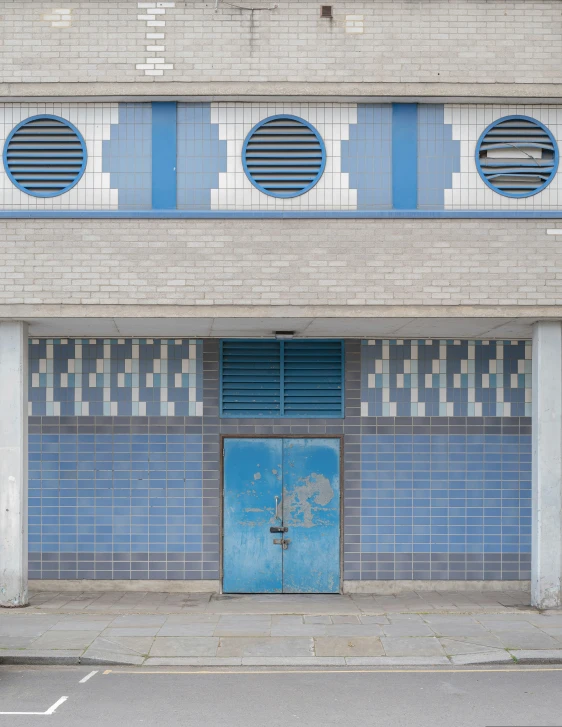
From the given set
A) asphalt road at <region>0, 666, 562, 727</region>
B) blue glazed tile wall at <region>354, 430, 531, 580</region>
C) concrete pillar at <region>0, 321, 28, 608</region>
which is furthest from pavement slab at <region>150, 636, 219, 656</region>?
blue glazed tile wall at <region>354, 430, 531, 580</region>

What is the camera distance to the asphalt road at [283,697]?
287 inches

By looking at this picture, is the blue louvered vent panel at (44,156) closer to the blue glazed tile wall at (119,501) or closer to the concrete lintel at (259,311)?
the concrete lintel at (259,311)

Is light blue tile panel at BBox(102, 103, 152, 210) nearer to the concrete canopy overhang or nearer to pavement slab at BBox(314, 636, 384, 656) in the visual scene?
the concrete canopy overhang

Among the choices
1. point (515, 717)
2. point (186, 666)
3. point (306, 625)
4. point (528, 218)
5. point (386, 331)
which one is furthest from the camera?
point (386, 331)

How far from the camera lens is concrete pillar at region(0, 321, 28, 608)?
440 inches

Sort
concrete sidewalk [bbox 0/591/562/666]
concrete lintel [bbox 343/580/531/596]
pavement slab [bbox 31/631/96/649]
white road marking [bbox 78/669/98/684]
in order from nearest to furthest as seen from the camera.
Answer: white road marking [bbox 78/669/98/684]
concrete sidewalk [bbox 0/591/562/666]
pavement slab [bbox 31/631/96/649]
concrete lintel [bbox 343/580/531/596]

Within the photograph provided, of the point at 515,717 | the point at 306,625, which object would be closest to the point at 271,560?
the point at 306,625

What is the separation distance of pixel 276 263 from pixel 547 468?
4.61 m

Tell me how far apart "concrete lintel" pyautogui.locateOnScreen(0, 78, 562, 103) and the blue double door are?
509 cm

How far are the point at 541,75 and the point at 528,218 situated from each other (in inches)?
79.0

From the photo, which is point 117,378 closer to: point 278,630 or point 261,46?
point 278,630

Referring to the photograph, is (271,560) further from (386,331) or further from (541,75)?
(541,75)

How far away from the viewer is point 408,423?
1275 cm

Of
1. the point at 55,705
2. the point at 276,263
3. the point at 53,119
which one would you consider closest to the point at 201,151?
the point at 276,263
